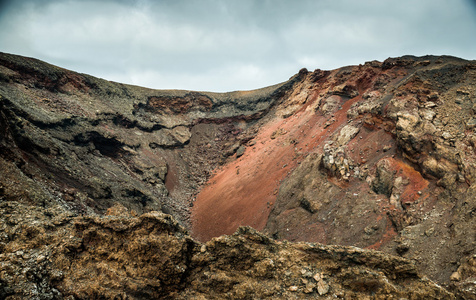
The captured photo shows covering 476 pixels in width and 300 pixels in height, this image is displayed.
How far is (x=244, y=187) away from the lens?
72.9ft

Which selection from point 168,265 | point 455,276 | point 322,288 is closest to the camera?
point 322,288

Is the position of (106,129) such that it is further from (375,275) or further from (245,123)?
(375,275)

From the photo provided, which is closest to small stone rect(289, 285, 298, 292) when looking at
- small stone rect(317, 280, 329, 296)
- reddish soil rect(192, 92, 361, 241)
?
small stone rect(317, 280, 329, 296)

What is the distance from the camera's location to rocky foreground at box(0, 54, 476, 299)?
13.3 ft

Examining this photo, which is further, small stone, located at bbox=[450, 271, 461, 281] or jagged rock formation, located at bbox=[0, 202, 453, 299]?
small stone, located at bbox=[450, 271, 461, 281]

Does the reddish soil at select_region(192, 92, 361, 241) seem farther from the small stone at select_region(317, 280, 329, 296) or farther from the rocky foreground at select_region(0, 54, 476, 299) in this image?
the small stone at select_region(317, 280, 329, 296)

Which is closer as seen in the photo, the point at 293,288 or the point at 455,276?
the point at 293,288

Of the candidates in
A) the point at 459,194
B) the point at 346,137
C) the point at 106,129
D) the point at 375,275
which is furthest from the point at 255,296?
the point at 106,129

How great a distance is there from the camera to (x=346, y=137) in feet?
60.5

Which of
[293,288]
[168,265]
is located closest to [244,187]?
[168,265]

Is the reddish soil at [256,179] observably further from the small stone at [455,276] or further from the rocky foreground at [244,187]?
the small stone at [455,276]

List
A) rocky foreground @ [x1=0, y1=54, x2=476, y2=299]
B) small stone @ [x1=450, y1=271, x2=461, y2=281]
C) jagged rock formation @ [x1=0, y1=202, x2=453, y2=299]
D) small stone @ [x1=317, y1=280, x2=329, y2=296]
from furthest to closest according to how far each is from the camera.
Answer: small stone @ [x1=450, y1=271, x2=461, y2=281] → rocky foreground @ [x1=0, y1=54, x2=476, y2=299] → small stone @ [x1=317, y1=280, x2=329, y2=296] → jagged rock formation @ [x1=0, y1=202, x2=453, y2=299]

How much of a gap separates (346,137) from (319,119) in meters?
7.06

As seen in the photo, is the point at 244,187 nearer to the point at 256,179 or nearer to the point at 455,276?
the point at 256,179
